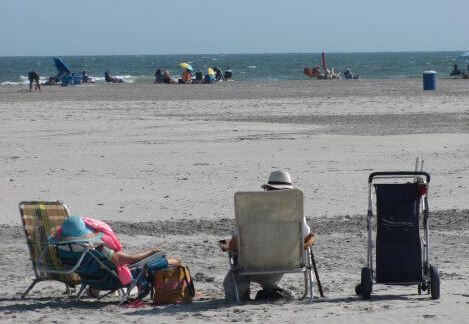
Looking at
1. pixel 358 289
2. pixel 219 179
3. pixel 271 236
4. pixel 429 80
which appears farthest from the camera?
pixel 429 80

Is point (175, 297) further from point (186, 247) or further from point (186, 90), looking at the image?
point (186, 90)

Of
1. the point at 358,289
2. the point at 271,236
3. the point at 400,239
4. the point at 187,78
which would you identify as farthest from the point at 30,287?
the point at 187,78

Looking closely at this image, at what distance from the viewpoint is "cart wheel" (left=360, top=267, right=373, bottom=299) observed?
306 inches

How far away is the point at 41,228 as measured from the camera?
815 centimetres

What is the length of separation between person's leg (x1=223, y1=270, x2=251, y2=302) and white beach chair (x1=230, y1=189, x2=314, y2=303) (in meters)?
0.05

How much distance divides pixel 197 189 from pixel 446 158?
4.74 m

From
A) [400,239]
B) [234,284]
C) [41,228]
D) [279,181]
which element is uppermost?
[279,181]

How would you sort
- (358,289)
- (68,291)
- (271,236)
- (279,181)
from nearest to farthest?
1. (271,236)
2. (358,289)
3. (279,181)
4. (68,291)

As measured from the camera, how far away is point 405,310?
7398 millimetres

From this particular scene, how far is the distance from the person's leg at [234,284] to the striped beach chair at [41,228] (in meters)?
1.11

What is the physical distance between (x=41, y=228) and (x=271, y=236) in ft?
5.71

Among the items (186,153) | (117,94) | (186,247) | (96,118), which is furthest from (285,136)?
(117,94)

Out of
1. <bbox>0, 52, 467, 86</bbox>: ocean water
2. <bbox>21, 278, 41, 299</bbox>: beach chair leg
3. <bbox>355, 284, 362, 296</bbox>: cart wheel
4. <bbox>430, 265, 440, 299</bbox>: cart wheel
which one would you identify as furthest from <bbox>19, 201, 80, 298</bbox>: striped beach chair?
<bbox>0, 52, 467, 86</bbox>: ocean water

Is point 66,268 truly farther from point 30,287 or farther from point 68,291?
point 68,291
